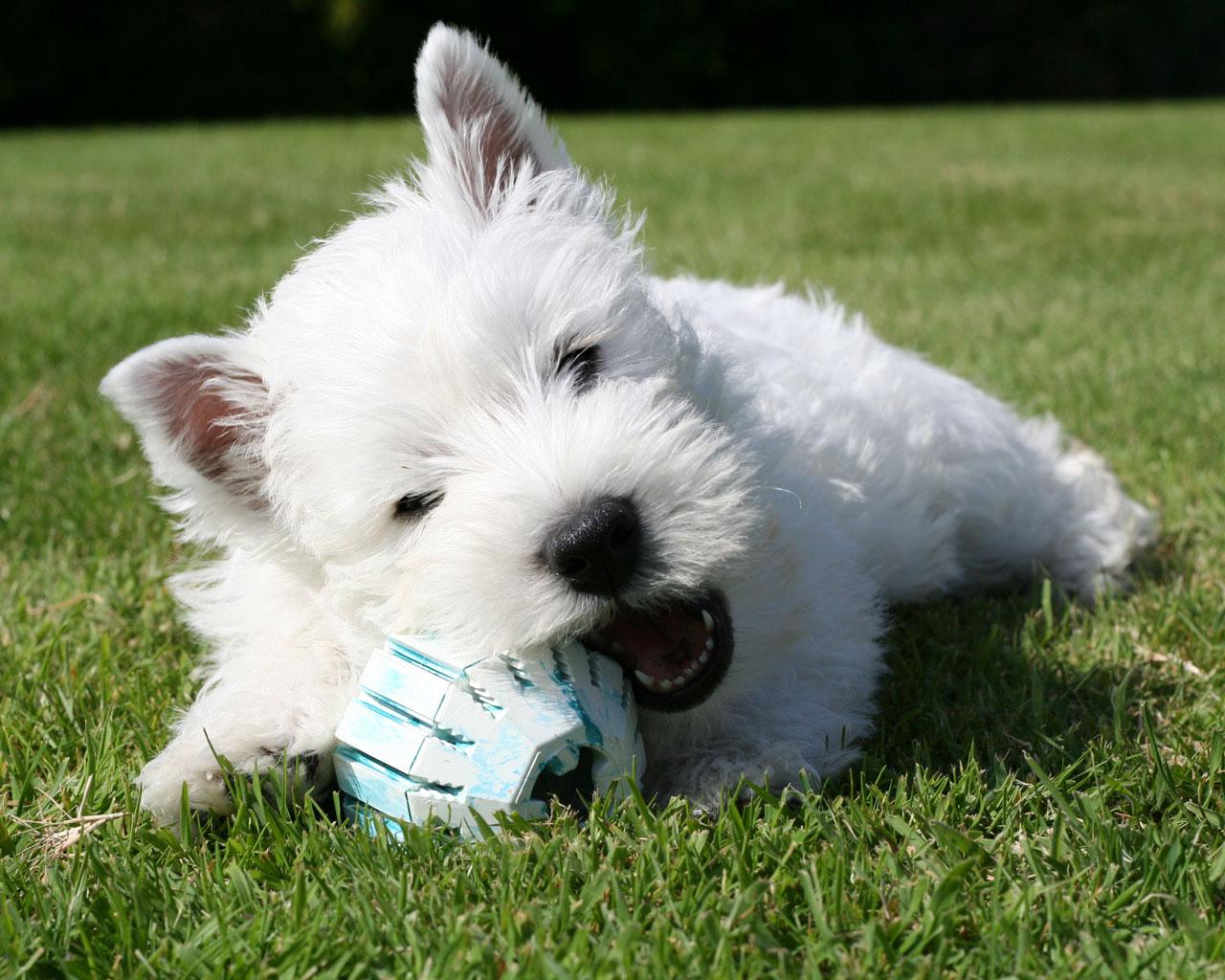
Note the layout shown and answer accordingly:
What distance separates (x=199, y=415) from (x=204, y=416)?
20mm

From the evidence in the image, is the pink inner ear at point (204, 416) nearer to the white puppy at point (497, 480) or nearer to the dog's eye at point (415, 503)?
the white puppy at point (497, 480)

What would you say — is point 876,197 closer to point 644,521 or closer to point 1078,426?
point 1078,426

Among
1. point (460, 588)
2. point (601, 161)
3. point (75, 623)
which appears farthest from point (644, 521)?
point (601, 161)

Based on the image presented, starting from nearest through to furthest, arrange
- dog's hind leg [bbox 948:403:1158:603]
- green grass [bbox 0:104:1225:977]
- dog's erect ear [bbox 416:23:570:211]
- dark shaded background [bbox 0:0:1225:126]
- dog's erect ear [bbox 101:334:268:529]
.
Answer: green grass [bbox 0:104:1225:977] < dog's erect ear [bbox 101:334:268:529] < dog's erect ear [bbox 416:23:570:211] < dog's hind leg [bbox 948:403:1158:603] < dark shaded background [bbox 0:0:1225:126]

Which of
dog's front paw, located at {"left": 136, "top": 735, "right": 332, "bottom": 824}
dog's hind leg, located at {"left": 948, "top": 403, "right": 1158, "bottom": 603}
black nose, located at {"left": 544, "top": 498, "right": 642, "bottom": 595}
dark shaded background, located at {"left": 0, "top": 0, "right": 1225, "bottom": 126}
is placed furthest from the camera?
dark shaded background, located at {"left": 0, "top": 0, "right": 1225, "bottom": 126}

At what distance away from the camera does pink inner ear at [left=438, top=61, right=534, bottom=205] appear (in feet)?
10.0

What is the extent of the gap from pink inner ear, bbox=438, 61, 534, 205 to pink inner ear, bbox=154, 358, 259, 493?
29.4 inches

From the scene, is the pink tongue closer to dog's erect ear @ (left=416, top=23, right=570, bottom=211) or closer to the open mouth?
the open mouth

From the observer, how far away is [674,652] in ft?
8.66

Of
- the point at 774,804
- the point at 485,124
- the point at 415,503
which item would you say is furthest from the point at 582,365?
the point at 774,804

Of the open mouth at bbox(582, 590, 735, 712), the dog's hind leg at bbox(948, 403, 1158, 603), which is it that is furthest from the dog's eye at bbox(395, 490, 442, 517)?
the dog's hind leg at bbox(948, 403, 1158, 603)

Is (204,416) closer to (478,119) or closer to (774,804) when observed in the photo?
(478,119)

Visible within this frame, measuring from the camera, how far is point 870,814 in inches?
95.3

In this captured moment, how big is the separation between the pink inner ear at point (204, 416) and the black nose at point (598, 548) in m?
0.93
